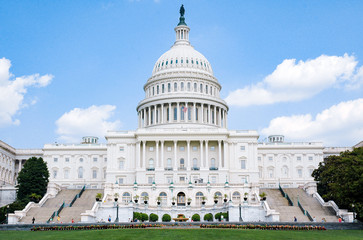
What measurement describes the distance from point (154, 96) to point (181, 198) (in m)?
37.9

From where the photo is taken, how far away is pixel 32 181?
8012cm

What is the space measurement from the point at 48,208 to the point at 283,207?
1326 inches

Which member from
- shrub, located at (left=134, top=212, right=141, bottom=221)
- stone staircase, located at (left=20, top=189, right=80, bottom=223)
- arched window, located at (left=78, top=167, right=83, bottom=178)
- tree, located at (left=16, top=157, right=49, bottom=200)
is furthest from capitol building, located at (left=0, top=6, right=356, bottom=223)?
tree, located at (left=16, top=157, right=49, bottom=200)

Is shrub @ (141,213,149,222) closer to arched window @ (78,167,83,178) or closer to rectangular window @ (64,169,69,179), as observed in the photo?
arched window @ (78,167,83,178)

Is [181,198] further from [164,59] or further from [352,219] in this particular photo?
[164,59]

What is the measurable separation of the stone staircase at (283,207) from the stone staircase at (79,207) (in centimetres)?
2693

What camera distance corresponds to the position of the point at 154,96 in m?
111

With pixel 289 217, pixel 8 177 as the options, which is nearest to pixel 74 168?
pixel 8 177

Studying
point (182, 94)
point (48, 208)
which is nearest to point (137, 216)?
point (48, 208)

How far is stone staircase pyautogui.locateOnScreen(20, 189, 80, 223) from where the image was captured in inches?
2608

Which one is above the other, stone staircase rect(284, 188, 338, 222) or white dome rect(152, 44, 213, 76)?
white dome rect(152, 44, 213, 76)

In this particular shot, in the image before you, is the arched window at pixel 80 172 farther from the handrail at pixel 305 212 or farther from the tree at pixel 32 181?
the handrail at pixel 305 212

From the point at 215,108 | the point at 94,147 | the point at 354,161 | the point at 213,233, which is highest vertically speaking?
the point at 215,108

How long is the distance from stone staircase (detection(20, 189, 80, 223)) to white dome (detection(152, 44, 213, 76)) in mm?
41125
